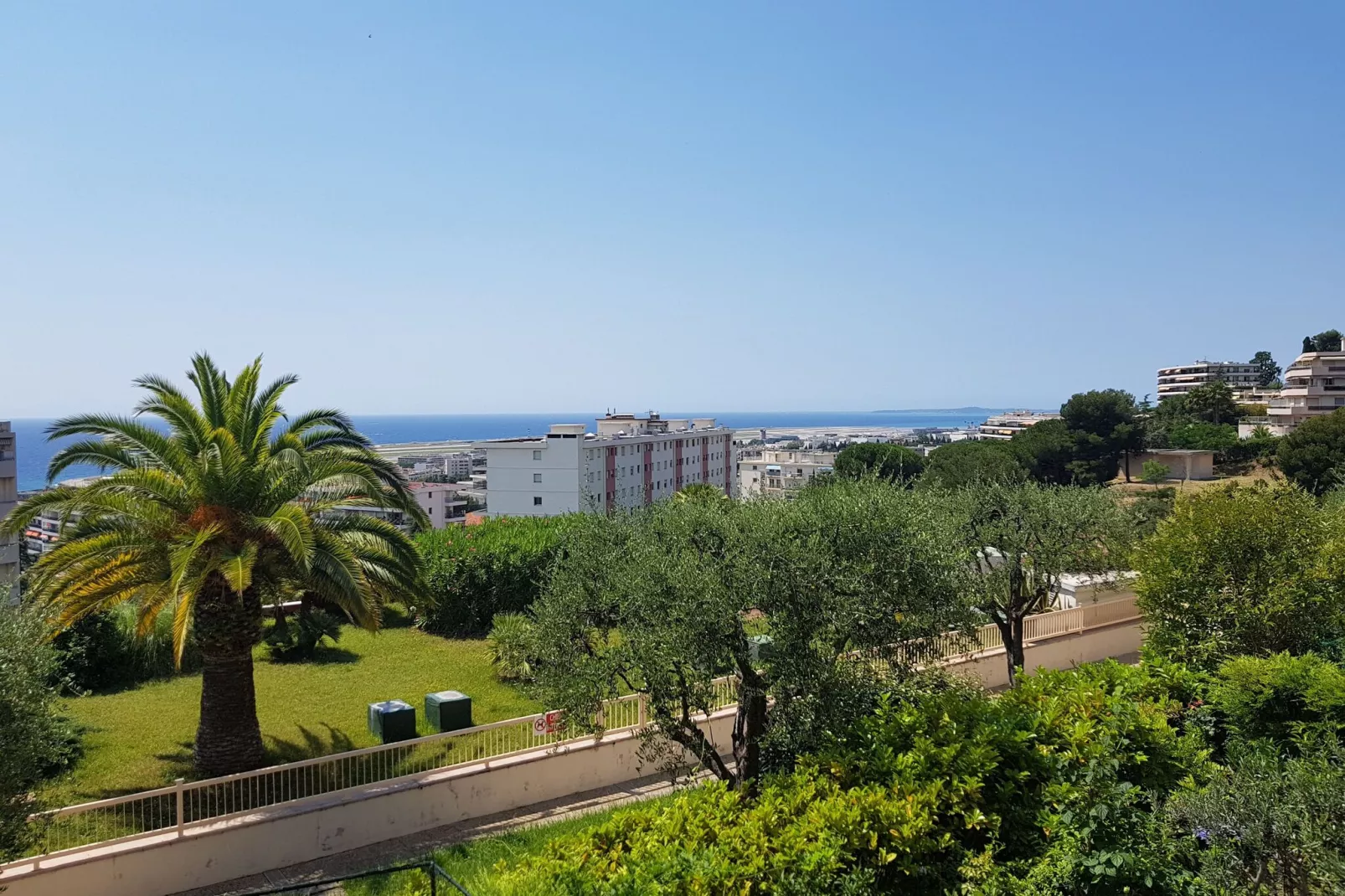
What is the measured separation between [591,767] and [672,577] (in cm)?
479

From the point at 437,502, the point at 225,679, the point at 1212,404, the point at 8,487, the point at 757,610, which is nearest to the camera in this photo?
the point at 757,610

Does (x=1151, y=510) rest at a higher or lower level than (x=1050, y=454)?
lower

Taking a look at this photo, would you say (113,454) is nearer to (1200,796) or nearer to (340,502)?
(340,502)

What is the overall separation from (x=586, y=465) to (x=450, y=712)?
2266 inches

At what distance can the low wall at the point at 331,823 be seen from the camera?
9.52 meters

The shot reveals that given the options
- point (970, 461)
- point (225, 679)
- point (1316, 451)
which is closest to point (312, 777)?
point (225, 679)

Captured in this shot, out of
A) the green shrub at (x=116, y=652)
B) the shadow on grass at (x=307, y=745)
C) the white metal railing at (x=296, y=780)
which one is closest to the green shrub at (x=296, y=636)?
the green shrub at (x=116, y=652)

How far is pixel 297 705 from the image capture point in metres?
15.5

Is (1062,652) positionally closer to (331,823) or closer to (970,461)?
(331,823)

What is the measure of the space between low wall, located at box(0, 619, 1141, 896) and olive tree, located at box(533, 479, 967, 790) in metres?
1.68

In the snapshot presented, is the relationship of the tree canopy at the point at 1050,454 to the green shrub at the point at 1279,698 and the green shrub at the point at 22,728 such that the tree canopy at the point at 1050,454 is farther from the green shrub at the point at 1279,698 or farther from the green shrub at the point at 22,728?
the green shrub at the point at 22,728

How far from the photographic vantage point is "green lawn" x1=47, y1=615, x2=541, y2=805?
12.7 m

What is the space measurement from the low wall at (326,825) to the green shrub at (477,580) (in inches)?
327

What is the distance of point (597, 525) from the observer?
1418 cm
